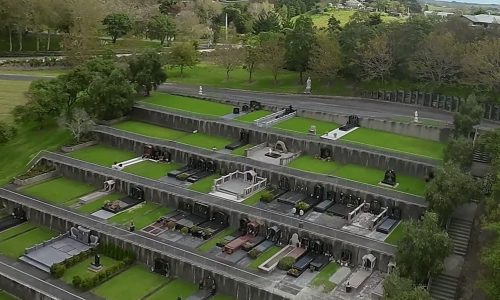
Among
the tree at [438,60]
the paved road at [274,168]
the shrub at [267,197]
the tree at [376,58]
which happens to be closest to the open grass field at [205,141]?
the paved road at [274,168]

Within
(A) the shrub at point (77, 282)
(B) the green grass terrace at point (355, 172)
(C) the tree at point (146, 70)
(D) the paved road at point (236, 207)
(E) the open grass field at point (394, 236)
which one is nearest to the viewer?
(A) the shrub at point (77, 282)

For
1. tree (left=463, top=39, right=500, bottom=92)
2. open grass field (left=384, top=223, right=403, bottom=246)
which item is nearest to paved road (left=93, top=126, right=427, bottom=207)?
open grass field (left=384, top=223, right=403, bottom=246)

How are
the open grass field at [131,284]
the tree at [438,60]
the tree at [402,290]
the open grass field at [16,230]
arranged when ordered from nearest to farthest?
the tree at [402,290]
the open grass field at [131,284]
the open grass field at [16,230]
the tree at [438,60]

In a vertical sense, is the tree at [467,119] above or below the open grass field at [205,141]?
above

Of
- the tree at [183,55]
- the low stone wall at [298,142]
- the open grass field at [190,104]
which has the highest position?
the tree at [183,55]

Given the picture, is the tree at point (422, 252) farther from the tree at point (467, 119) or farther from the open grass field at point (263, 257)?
the tree at point (467, 119)

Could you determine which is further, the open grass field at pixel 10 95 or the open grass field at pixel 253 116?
the open grass field at pixel 10 95
